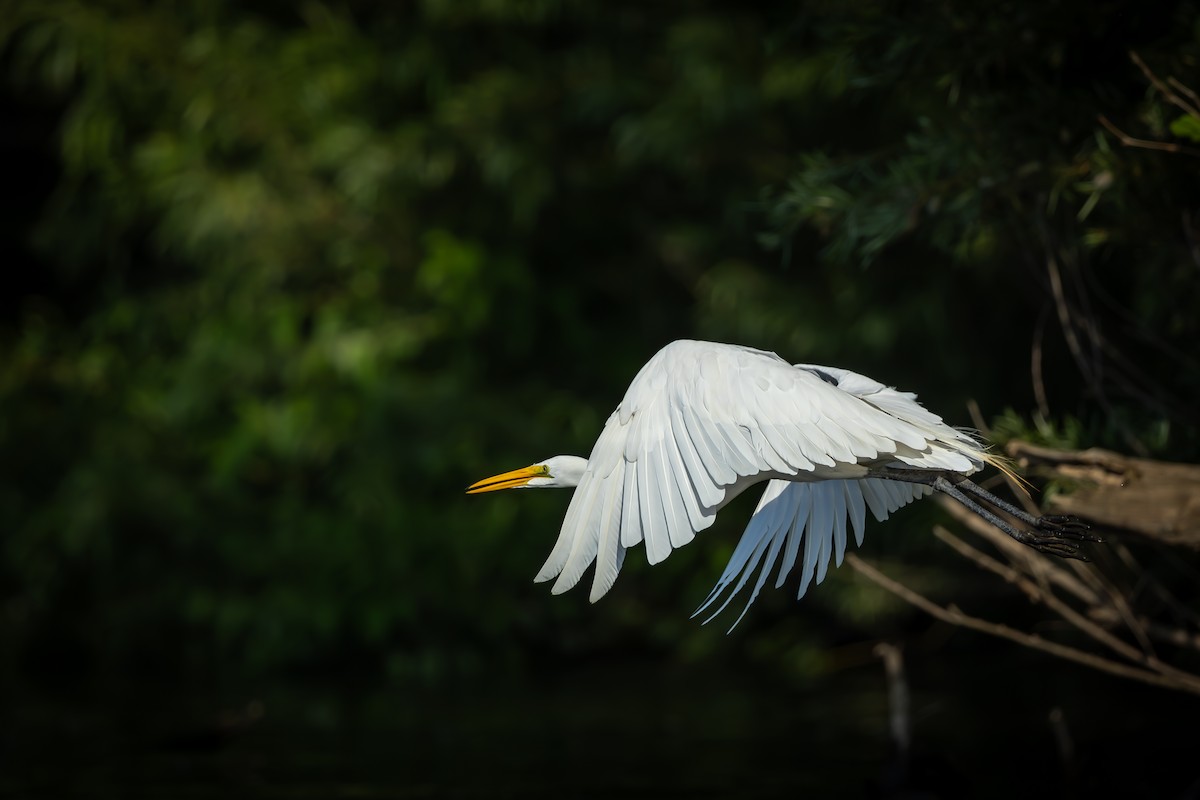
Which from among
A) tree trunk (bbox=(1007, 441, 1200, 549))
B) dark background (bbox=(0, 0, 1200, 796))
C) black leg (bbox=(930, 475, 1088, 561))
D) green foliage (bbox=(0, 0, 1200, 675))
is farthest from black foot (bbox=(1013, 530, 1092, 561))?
green foliage (bbox=(0, 0, 1200, 675))

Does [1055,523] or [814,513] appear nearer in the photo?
[1055,523]

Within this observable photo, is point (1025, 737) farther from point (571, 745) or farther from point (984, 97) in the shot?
point (984, 97)

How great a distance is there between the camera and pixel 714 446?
263cm

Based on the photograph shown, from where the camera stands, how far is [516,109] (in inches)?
306

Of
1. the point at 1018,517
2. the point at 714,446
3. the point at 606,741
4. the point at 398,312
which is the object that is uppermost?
the point at 714,446

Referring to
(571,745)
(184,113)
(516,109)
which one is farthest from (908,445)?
(184,113)

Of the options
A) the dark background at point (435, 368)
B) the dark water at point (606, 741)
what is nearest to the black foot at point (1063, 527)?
the dark water at point (606, 741)

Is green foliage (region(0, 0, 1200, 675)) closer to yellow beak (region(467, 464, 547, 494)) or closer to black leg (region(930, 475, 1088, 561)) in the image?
yellow beak (region(467, 464, 547, 494))

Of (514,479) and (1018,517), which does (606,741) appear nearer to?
(514,479)

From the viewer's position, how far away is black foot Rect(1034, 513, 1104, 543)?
286 cm

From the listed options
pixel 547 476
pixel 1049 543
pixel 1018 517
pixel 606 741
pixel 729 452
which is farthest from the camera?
pixel 606 741

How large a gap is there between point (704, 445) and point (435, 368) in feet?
18.4

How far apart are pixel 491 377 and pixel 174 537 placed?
6.55ft

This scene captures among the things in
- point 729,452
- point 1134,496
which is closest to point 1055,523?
point 1134,496
